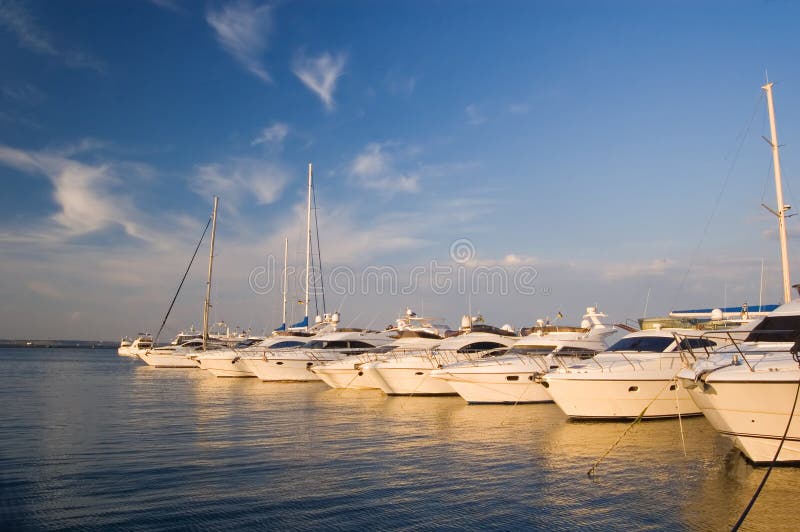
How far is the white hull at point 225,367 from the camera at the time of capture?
37.8m

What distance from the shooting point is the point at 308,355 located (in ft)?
109

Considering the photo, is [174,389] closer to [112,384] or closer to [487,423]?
[112,384]

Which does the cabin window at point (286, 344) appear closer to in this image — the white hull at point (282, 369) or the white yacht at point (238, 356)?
the white yacht at point (238, 356)

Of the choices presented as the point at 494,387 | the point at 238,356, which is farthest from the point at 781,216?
the point at 238,356

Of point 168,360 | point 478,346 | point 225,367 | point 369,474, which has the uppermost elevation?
point 478,346

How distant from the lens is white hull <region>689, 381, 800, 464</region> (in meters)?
10.2

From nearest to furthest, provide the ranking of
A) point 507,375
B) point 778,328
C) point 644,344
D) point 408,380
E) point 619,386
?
point 778,328 < point 619,386 < point 644,344 < point 507,375 < point 408,380

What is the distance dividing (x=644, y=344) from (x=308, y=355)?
1969 cm

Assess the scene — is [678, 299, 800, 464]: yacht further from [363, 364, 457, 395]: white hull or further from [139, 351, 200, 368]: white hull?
[139, 351, 200, 368]: white hull

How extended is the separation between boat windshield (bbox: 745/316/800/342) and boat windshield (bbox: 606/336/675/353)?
448cm

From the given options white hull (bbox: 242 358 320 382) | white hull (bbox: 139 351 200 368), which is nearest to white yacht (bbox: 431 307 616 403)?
white hull (bbox: 242 358 320 382)

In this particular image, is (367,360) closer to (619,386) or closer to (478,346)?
(478,346)

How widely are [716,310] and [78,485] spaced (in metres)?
25.4

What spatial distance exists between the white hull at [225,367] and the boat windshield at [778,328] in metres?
30.0
